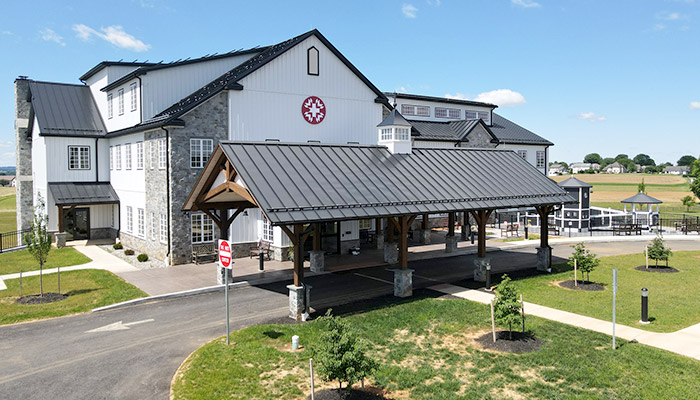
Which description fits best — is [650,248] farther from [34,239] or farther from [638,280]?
[34,239]

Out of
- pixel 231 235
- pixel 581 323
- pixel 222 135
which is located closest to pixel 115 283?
pixel 231 235

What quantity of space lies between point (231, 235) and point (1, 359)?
46.2ft

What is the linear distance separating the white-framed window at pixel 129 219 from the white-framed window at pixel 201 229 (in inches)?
263

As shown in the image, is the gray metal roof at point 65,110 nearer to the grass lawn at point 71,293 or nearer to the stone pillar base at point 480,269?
the grass lawn at point 71,293

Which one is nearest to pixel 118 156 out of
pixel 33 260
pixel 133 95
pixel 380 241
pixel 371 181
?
pixel 133 95

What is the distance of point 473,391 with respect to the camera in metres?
10.3

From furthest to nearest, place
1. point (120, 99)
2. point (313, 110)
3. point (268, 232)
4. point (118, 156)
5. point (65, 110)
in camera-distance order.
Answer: point (65, 110) → point (118, 156) → point (120, 99) → point (313, 110) → point (268, 232)

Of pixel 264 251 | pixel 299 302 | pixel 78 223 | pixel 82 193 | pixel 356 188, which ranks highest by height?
pixel 82 193

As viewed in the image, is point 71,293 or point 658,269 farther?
point 658,269

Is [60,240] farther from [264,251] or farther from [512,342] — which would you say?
[512,342]

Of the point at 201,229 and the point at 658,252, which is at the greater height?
the point at 201,229

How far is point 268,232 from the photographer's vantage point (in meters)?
26.6

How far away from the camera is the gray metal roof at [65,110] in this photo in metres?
32.4

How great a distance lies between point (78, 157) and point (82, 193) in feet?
8.60
